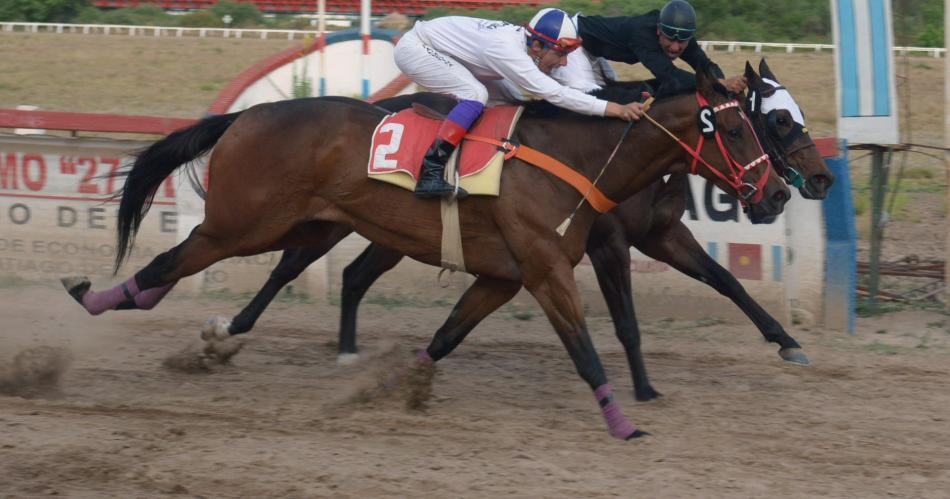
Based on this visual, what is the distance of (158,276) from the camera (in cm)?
657

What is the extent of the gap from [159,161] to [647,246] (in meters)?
2.91

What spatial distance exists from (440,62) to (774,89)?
69.3 inches

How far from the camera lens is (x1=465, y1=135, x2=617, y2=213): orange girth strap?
591 centimetres

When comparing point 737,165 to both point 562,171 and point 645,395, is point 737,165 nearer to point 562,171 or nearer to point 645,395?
point 562,171

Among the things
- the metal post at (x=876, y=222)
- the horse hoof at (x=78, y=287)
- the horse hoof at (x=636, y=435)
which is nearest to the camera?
the horse hoof at (x=636, y=435)

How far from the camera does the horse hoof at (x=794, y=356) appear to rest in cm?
712

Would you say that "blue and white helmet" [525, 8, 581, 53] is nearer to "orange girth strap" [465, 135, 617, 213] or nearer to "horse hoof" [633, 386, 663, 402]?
"orange girth strap" [465, 135, 617, 213]

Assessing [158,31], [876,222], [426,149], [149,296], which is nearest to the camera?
[426,149]

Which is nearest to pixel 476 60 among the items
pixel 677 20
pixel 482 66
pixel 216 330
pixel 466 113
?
pixel 482 66

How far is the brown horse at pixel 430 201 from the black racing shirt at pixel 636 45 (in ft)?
1.05

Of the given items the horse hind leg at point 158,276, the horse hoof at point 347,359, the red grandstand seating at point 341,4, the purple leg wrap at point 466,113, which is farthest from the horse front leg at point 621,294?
the red grandstand seating at point 341,4

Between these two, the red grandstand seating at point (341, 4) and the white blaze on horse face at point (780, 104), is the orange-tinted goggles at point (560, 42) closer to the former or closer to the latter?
the white blaze on horse face at point (780, 104)

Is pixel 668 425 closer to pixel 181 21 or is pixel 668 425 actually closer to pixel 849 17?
pixel 849 17

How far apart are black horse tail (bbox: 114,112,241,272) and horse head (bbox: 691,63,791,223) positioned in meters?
2.55
